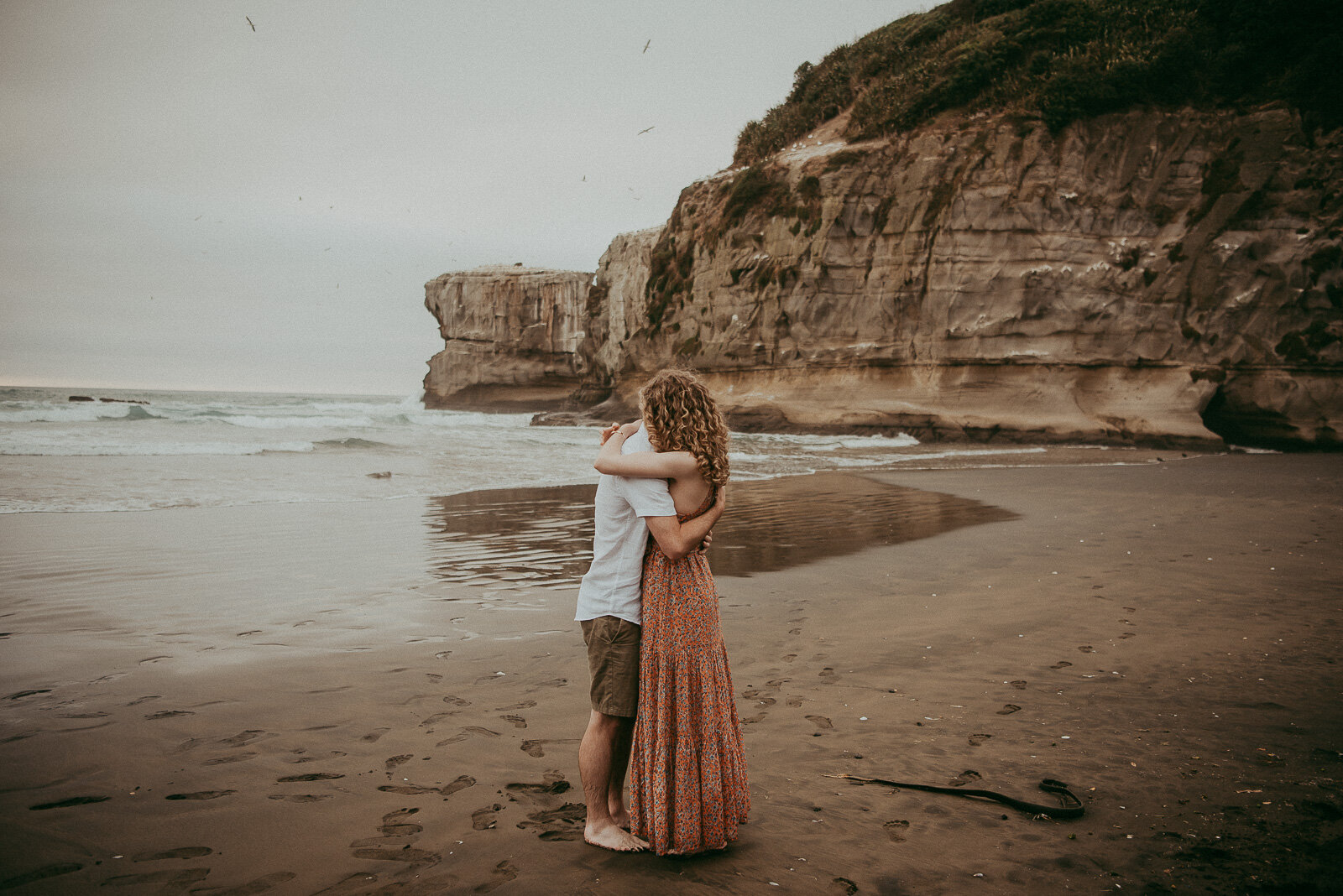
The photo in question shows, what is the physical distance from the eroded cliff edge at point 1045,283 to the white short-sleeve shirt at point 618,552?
25.9 meters

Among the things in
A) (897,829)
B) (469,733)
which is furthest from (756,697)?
(469,733)

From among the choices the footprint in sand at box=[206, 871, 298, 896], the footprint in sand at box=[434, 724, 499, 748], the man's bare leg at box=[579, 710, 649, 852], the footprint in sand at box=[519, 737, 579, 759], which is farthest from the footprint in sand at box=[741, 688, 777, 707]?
the footprint in sand at box=[206, 871, 298, 896]

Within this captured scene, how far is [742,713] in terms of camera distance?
4062mm

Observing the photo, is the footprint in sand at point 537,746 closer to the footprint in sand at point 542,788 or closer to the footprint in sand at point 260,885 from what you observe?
the footprint in sand at point 542,788

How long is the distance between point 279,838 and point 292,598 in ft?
13.1

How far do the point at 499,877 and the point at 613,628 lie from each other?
2.99 feet

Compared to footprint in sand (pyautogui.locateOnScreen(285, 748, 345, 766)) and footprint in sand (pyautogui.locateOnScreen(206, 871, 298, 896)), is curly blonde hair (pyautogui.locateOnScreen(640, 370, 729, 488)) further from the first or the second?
footprint in sand (pyautogui.locateOnScreen(285, 748, 345, 766))

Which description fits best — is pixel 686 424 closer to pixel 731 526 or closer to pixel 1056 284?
pixel 731 526

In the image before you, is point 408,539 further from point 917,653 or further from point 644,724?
point 644,724

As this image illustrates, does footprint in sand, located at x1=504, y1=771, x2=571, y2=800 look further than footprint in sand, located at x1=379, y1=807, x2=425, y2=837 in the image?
Yes

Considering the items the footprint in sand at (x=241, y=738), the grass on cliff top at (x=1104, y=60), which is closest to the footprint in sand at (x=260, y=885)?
the footprint in sand at (x=241, y=738)

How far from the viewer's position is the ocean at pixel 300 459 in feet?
41.2

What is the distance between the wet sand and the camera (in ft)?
8.68

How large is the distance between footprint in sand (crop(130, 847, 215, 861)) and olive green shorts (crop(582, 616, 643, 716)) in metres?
1.50
